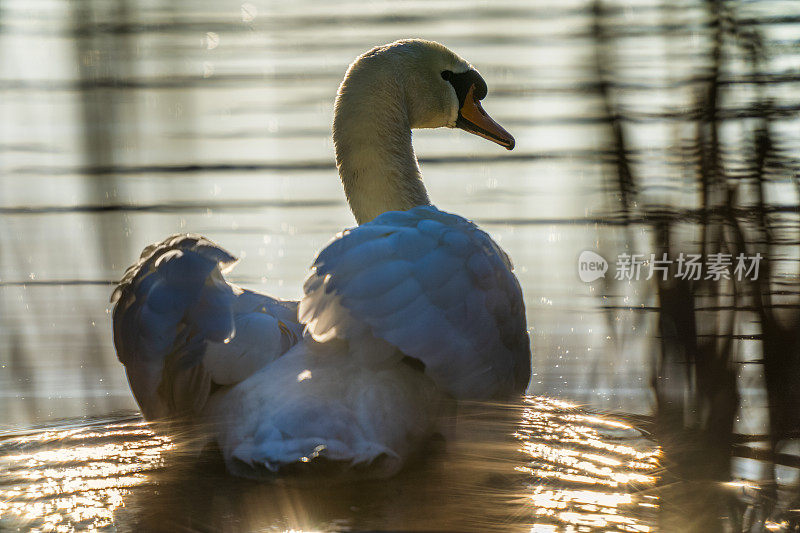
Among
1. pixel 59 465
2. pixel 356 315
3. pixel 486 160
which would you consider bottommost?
pixel 59 465

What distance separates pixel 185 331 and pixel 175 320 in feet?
0.10

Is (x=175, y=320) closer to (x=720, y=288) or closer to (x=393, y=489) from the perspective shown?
(x=393, y=489)

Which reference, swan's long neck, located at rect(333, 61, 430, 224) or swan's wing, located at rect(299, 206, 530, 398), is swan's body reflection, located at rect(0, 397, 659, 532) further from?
swan's long neck, located at rect(333, 61, 430, 224)

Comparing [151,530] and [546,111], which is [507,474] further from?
[546,111]

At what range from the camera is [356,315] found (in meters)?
1.81

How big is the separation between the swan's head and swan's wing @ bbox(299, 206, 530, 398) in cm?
106

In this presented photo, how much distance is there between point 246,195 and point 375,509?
317 centimetres

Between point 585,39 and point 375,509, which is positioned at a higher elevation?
point 585,39

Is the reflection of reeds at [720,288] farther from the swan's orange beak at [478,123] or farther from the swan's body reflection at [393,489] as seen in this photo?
the swan's orange beak at [478,123]

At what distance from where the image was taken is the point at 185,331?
196 centimetres

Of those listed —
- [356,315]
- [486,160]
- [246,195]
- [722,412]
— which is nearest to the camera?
[722,412]

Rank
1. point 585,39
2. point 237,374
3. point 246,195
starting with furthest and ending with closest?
point 246,195 < point 585,39 < point 237,374

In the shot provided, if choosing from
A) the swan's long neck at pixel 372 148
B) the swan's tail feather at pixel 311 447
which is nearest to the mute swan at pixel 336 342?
the swan's tail feather at pixel 311 447

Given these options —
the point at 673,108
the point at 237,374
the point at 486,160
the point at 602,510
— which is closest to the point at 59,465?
the point at 237,374
